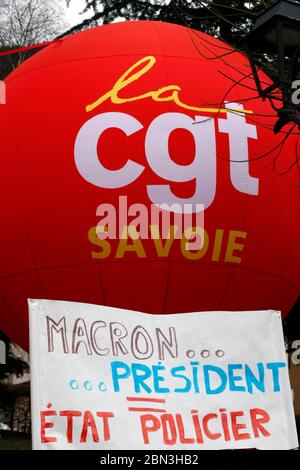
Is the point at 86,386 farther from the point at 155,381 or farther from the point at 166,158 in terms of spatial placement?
the point at 166,158

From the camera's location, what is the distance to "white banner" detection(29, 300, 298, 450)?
4.89 m

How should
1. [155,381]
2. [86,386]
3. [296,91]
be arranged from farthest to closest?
[296,91]
[155,381]
[86,386]

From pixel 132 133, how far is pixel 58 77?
105 centimetres

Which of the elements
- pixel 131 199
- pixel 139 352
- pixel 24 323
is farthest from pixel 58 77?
pixel 139 352

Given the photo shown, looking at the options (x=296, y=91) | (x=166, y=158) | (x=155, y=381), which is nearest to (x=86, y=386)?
(x=155, y=381)

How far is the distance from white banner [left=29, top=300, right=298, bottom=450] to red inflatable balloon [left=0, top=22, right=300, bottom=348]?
3.24 meters

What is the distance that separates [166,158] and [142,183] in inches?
12.6

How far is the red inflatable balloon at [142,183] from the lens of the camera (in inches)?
337

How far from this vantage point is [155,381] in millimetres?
5098

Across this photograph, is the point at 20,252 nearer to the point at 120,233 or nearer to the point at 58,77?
the point at 120,233

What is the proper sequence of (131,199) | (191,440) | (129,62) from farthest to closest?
(129,62), (131,199), (191,440)

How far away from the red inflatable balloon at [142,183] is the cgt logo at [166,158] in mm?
12

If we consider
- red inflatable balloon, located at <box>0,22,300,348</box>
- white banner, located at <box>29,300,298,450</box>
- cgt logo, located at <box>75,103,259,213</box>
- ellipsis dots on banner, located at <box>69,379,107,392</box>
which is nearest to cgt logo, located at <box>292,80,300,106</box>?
red inflatable balloon, located at <box>0,22,300,348</box>

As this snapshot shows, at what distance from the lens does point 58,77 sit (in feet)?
29.9
